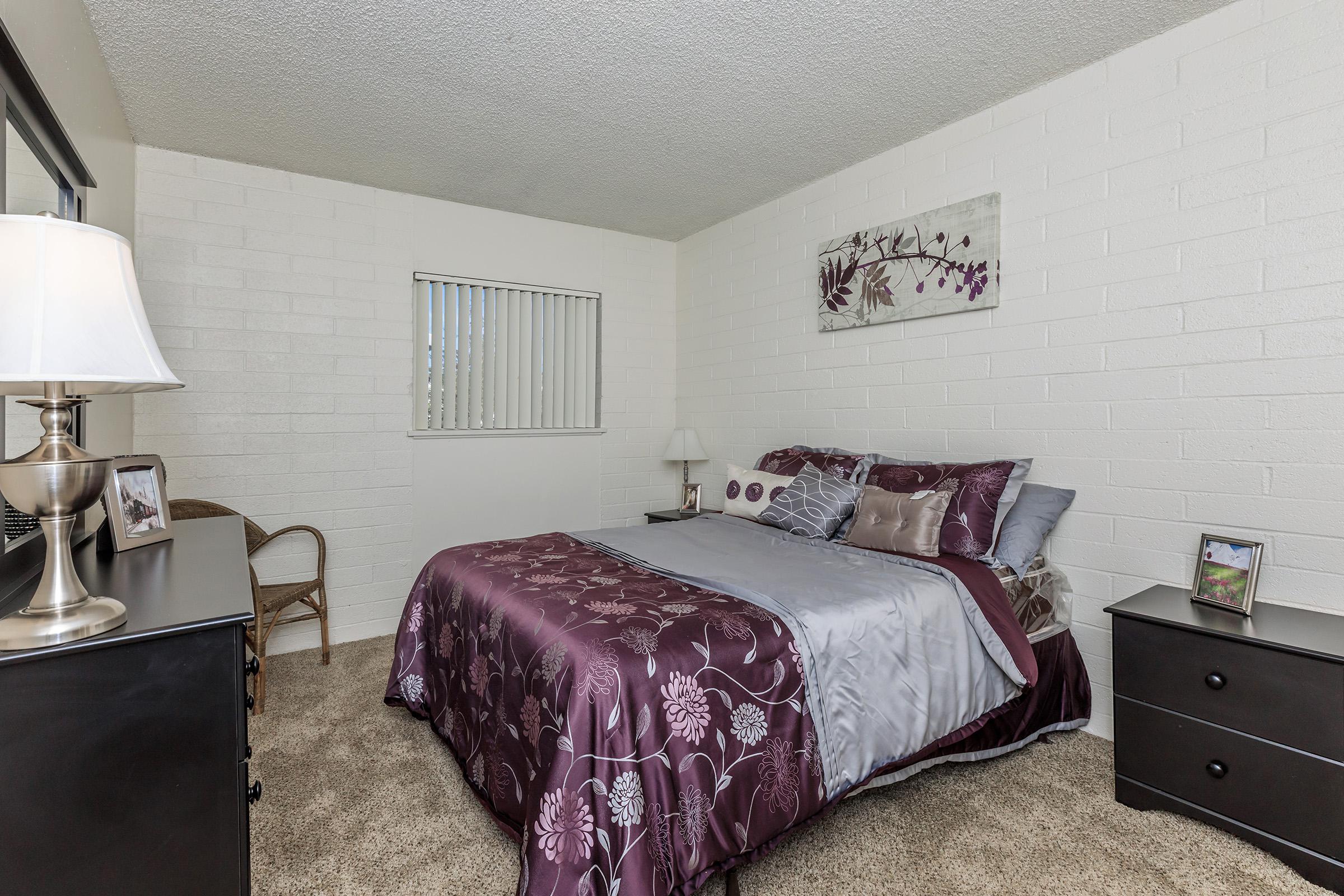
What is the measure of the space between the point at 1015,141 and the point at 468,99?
241 centimetres

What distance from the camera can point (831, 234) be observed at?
12.0ft

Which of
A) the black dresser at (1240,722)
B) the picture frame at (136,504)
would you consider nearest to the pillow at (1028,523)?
the black dresser at (1240,722)

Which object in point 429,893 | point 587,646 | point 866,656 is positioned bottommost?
point 429,893

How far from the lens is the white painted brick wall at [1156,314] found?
6.83ft

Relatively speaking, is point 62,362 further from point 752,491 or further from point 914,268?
point 914,268

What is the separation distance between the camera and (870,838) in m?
1.90

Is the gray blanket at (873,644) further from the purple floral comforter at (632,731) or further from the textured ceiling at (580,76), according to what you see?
the textured ceiling at (580,76)

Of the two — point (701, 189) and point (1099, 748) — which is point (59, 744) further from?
point (701, 189)

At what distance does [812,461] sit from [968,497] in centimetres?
92

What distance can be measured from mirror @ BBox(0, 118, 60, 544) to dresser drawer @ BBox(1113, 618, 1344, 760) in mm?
2972

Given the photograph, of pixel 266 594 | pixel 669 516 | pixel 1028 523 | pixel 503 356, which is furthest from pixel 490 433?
pixel 1028 523

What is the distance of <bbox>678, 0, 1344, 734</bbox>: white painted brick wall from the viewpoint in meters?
2.08

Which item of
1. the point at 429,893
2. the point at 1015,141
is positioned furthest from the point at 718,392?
the point at 429,893

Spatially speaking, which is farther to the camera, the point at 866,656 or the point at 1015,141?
the point at 1015,141
